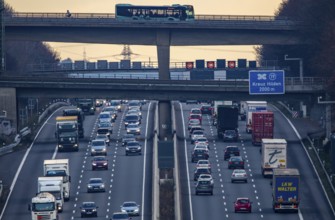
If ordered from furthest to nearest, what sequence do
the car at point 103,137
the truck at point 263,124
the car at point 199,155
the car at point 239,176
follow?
1. the car at point 103,137
2. the truck at point 263,124
3. the car at point 199,155
4. the car at point 239,176

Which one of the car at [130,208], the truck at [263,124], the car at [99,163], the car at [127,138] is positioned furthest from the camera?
the car at [127,138]

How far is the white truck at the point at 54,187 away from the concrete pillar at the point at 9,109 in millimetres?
52102

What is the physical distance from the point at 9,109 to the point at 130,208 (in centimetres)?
5708

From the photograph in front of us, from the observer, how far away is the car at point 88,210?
134 metres

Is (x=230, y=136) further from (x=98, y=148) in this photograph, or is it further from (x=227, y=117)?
(x=98, y=148)

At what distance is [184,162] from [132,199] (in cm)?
2382

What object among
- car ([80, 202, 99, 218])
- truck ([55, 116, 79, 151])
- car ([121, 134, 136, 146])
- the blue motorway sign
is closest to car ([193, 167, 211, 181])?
truck ([55, 116, 79, 151])

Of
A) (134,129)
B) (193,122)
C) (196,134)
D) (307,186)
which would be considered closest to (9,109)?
(134,129)

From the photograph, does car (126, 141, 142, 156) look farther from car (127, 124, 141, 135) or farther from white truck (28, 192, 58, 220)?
white truck (28, 192, 58, 220)

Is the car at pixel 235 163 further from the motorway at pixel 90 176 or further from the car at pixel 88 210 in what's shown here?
the car at pixel 88 210

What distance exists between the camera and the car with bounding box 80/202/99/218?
134 m

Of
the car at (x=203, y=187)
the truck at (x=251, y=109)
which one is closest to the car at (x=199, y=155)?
the truck at (x=251, y=109)

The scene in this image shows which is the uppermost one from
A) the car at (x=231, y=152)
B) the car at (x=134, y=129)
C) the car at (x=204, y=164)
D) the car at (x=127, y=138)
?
the car at (x=134, y=129)

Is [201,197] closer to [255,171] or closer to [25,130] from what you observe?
[255,171]
